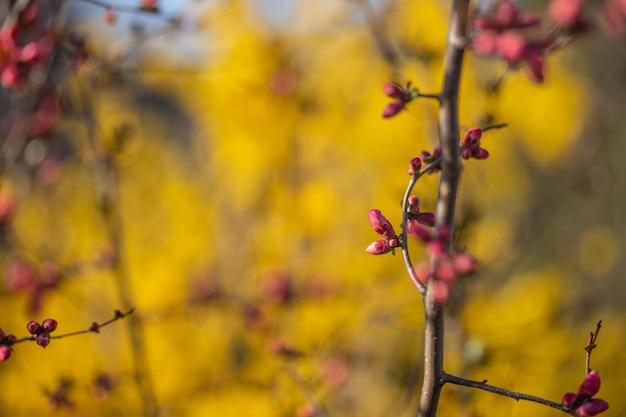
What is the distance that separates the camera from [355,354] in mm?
4035

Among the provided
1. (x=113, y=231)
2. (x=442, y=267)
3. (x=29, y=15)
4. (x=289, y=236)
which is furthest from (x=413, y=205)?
(x=289, y=236)

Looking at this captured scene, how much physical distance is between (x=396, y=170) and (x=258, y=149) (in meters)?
1.36

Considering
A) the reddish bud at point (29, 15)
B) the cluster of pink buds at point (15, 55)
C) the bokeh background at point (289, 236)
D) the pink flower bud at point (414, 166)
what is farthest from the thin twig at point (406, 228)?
the reddish bud at point (29, 15)

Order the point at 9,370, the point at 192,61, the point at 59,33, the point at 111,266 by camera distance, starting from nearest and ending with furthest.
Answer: the point at 59,33 < the point at 111,266 < the point at 9,370 < the point at 192,61

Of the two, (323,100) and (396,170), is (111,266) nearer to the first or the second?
(323,100)

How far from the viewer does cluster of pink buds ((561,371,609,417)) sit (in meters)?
1.25

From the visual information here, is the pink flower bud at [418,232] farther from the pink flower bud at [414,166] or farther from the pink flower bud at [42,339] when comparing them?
the pink flower bud at [42,339]

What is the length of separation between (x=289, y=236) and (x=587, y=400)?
4.40 meters

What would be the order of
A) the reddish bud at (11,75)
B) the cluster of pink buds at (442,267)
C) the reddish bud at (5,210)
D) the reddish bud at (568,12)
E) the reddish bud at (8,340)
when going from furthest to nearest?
the reddish bud at (5,210) < the reddish bud at (11,75) < the reddish bud at (568,12) < the reddish bud at (8,340) < the cluster of pink buds at (442,267)

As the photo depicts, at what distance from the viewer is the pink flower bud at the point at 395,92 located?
1.40 metres

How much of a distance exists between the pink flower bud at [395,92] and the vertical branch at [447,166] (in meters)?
0.17

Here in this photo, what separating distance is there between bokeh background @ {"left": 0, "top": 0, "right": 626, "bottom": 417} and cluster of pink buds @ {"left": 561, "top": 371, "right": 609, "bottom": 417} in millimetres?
953

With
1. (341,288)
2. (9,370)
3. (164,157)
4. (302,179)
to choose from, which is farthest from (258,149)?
(164,157)

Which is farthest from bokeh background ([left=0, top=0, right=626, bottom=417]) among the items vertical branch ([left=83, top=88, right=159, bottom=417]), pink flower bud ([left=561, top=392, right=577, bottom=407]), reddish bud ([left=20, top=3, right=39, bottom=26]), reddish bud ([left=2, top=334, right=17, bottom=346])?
pink flower bud ([left=561, top=392, right=577, bottom=407])
